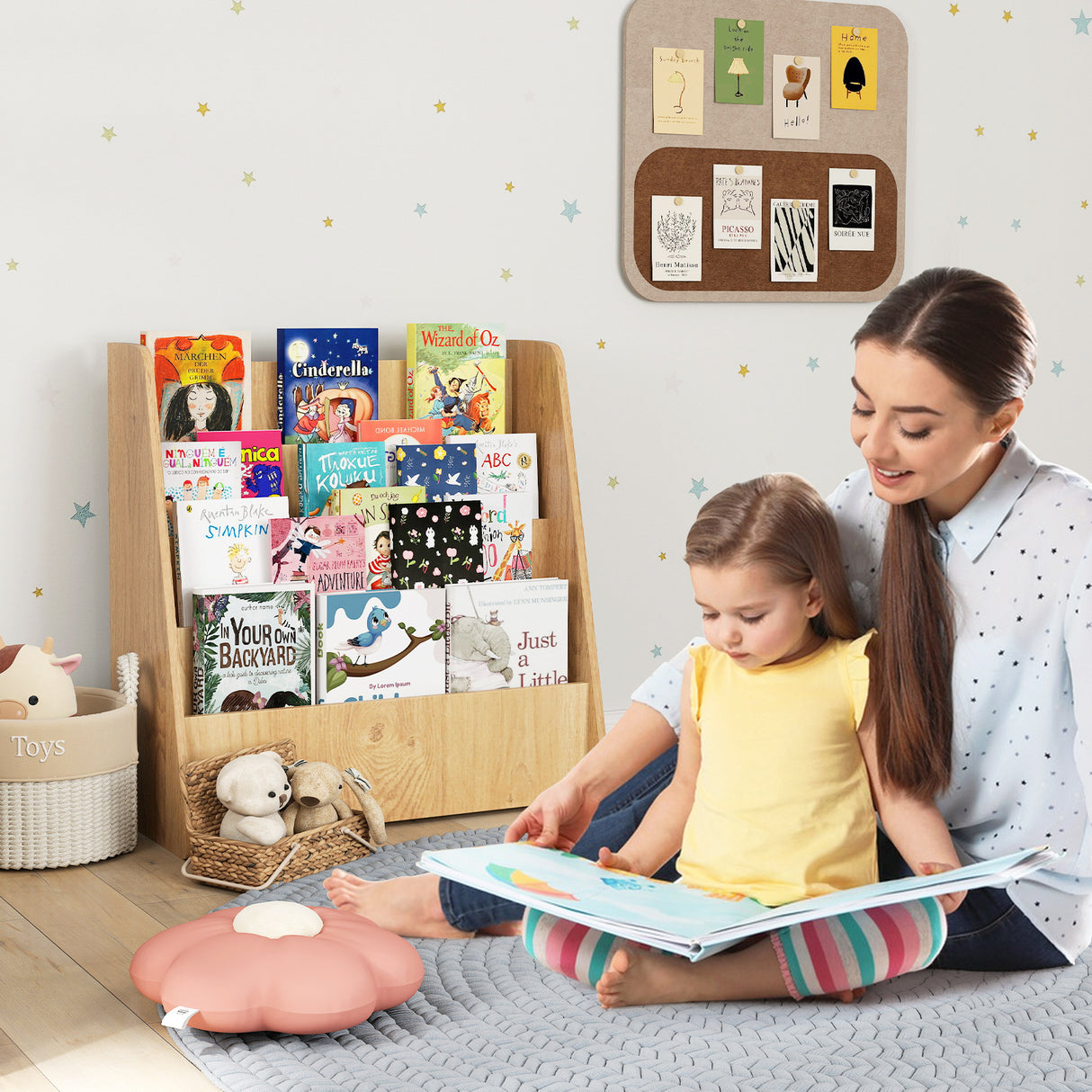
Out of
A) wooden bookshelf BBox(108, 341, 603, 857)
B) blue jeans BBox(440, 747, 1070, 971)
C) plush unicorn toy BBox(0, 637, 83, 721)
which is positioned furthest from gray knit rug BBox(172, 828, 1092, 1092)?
plush unicorn toy BBox(0, 637, 83, 721)

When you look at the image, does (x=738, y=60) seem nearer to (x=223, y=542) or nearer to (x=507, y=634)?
(x=507, y=634)

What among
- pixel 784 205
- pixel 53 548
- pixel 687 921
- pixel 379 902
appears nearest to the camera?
pixel 687 921

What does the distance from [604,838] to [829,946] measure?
0.31 metres

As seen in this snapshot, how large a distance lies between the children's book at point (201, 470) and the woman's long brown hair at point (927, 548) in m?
0.96

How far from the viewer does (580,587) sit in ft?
6.95

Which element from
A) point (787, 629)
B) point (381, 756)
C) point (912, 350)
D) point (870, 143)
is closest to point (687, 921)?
point (787, 629)

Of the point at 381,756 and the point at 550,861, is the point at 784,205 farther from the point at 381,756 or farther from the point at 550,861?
the point at 550,861

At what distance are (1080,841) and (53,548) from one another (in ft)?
4.62

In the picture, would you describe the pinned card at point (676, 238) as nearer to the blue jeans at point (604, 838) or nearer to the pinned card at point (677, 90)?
the pinned card at point (677, 90)

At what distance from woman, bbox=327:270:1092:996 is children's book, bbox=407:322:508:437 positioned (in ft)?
2.74

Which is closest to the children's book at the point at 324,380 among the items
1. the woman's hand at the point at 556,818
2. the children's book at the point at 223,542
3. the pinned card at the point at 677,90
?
the children's book at the point at 223,542

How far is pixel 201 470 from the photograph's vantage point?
1.95 meters

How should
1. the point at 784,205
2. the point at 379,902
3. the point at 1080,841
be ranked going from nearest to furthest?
the point at 1080,841 < the point at 379,902 < the point at 784,205

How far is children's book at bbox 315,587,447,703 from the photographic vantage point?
6.44ft
